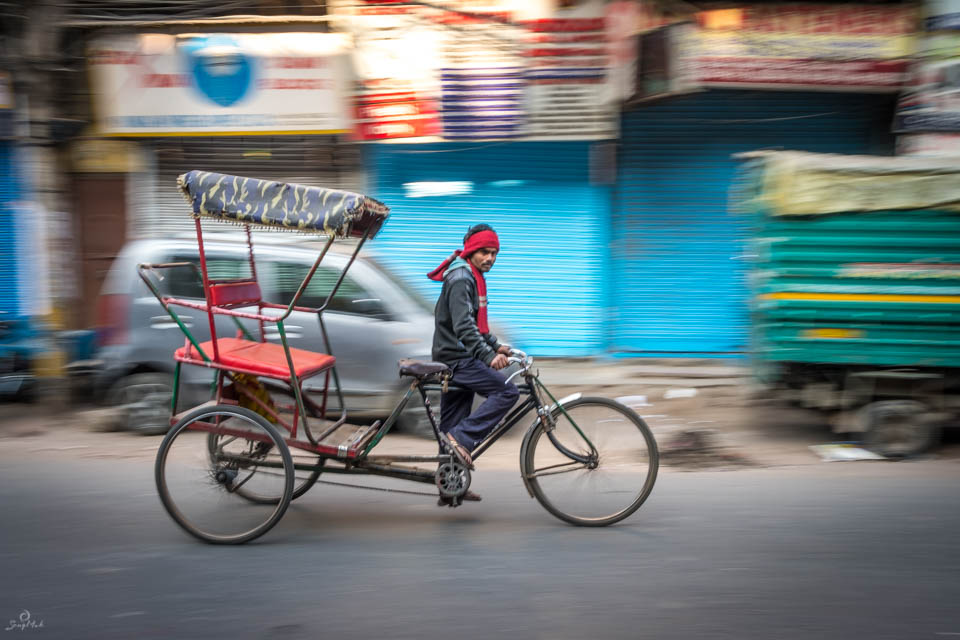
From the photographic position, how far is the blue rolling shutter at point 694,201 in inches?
348

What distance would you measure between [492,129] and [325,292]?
10.3 feet

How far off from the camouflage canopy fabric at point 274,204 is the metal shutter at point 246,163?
546 centimetres

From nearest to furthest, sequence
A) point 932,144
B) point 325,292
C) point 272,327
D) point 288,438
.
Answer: point 288,438 → point 272,327 → point 325,292 → point 932,144

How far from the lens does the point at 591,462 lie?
4.05 meters

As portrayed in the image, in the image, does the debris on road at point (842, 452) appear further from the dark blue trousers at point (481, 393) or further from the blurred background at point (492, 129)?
the dark blue trousers at point (481, 393)

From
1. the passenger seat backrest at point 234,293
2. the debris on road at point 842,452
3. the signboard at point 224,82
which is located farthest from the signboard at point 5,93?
the debris on road at point 842,452

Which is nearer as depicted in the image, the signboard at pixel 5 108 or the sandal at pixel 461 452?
the sandal at pixel 461 452

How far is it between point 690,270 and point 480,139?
9.38 ft

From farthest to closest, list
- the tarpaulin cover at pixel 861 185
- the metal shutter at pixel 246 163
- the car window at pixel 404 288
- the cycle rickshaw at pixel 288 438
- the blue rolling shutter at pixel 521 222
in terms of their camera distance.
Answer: the metal shutter at pixel 246 163 → the blue rolling shutter at pixel 521 222 → the car window at pixel 404 288 → the tarpaulin cover at pixel 861 185 → the cycle rickshaw at pixel 288 438

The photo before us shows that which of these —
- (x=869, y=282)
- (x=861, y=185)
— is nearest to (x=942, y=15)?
(x=861, y=185)

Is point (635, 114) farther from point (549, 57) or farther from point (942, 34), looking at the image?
point (942, 34)

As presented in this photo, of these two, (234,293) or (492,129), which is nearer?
(234,293)

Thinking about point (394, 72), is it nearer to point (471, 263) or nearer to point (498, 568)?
point (471, 263)

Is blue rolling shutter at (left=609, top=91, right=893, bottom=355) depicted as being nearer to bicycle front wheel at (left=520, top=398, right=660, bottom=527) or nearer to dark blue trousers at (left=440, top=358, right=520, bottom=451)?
bicycle front wheel at (left=520, top=398, right=660, bottom=527)
